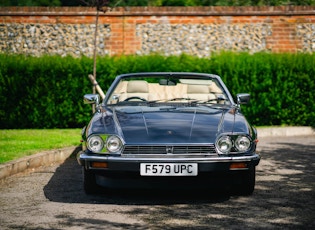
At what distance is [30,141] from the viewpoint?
13250 mm

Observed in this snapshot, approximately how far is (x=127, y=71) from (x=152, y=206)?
10340mm

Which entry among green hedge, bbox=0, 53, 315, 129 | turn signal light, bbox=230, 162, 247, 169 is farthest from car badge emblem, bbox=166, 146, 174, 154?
green hedge, bbox=0, 53, 315, 129

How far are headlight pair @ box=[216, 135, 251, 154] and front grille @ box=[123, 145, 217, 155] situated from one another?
10 centimetres

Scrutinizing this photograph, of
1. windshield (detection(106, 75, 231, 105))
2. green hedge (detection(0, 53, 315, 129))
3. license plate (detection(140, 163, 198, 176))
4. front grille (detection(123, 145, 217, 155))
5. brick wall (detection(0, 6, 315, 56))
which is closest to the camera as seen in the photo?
license plate (detection(140, 163, 198, 176))

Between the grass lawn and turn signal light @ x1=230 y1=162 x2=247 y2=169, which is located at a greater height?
turn signal light @ x1=230 y1=162 x2=247 y2=169

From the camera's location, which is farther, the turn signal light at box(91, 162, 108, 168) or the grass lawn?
the grass lawn

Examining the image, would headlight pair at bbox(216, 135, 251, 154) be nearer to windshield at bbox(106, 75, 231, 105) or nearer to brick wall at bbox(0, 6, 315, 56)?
windshield at bbox(106, 75, 231, 105)

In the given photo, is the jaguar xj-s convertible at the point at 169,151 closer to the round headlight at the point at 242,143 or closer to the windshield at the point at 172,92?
the round headlight at the point at 242,143

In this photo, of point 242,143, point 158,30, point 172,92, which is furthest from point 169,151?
point 158,30

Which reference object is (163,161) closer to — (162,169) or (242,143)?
(162,169)

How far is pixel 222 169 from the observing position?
24.6ft

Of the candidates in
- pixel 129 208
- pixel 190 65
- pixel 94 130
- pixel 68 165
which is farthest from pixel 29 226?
pixel 190 65

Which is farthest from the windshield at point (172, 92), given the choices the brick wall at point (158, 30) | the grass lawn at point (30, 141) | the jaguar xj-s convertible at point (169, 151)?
the brick wall at point (158, 30)

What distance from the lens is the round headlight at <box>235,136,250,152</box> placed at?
770 centimetres
